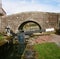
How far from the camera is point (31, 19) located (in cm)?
4159

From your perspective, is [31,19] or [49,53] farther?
[31,19]

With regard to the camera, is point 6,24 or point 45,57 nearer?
point 45,57

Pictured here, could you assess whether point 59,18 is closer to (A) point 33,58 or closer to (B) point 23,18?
(B) point 23,18

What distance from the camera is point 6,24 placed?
41.7 meters

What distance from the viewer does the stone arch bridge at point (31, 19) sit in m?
41.0

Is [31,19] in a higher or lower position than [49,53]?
higher

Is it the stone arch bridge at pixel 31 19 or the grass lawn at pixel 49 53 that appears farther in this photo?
the stone arch bridge at pixel 31 19

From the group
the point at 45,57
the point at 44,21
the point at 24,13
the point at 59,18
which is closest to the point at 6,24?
the point at 24,13

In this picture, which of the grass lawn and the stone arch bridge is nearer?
the grass lawn

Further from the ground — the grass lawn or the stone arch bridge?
the stone arch bridge

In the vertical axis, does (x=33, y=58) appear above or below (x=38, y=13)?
below

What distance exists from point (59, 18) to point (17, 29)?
731 cm

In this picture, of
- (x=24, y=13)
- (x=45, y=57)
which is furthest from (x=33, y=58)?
(x=24, y=13)

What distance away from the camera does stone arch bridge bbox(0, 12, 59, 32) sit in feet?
135
